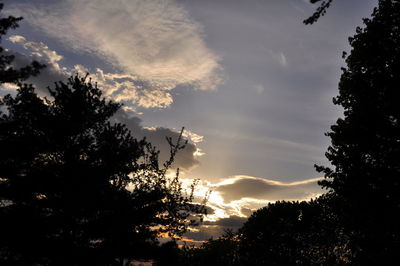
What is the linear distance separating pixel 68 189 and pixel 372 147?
15225 mm

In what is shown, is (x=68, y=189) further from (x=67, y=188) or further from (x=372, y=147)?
(x=372, y=147)

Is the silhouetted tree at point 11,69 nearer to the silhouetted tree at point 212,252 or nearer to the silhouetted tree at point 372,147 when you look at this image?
the silhouetted tree at point 372,147

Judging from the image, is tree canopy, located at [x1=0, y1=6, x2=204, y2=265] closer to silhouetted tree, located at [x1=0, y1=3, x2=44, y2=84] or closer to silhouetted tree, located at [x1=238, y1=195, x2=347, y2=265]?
silhouetted tree, located at [x1=0, y1=3, x2=44, y2=84]

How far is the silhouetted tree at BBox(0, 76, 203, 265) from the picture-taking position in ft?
41.3

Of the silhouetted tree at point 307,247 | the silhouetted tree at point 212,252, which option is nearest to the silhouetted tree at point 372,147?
the silhouetted tree at point 307,247

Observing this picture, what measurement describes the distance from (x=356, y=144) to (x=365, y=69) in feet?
13.1

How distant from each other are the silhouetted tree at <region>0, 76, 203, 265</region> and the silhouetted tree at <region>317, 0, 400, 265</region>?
9.17 metres

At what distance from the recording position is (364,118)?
503 inches

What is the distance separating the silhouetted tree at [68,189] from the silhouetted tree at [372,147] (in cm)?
917

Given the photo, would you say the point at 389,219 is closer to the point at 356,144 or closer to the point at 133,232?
the point at 356,144

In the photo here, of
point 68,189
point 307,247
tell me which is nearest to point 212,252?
point 307,247

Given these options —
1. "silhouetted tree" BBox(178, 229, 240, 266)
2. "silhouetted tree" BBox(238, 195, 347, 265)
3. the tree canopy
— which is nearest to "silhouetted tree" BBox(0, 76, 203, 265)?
the tree canopy

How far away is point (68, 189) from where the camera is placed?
13.4m

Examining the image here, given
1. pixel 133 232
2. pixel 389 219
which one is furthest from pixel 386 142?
pixel 133 232
